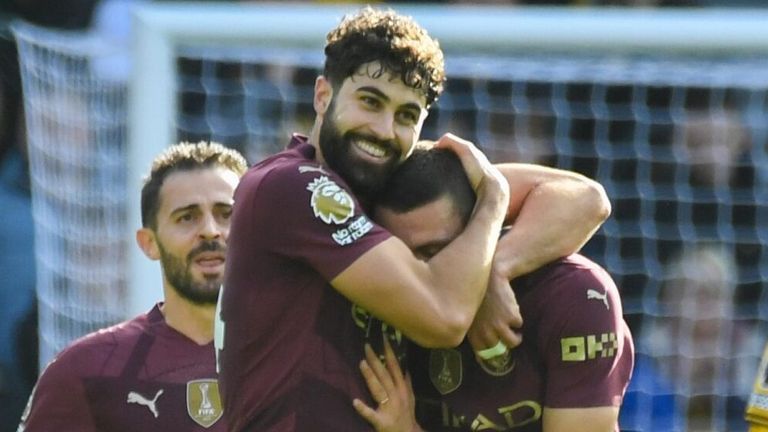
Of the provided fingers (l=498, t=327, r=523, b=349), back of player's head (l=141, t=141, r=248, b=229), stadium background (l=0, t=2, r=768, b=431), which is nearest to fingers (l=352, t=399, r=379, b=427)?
fingers (l=498, t=327, r=523, b=349)

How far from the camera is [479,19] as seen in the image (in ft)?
23.1

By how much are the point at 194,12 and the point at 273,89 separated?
795mm

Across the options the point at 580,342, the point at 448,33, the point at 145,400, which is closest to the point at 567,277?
the point at 580,342

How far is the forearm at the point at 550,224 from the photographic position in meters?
4.21

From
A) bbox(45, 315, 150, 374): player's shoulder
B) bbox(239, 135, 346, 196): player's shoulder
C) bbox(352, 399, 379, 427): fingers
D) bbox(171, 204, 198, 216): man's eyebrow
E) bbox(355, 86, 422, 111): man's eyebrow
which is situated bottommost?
bbox(45, 315, 150, 374): player's shoulder

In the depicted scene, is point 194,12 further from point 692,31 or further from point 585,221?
point 585,221

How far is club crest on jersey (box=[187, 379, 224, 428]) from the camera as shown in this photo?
5.19 metres

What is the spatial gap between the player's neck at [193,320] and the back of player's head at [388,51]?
1.29 metres

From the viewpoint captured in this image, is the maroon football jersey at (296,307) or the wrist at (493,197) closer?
the maroon football jersey at (296,307)

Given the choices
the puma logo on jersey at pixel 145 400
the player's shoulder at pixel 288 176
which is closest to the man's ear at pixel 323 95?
the player's shoulder at pixel 288 176

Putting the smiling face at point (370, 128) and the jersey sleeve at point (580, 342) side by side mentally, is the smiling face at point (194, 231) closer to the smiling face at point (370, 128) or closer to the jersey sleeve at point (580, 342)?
the smiling face at point (370, 128)

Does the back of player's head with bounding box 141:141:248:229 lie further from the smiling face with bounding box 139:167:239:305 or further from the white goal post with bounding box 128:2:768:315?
the white goal post with bounding box 128:2:768:315

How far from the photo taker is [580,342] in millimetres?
4090

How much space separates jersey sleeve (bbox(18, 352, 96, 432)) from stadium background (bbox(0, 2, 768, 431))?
78.5 inches
